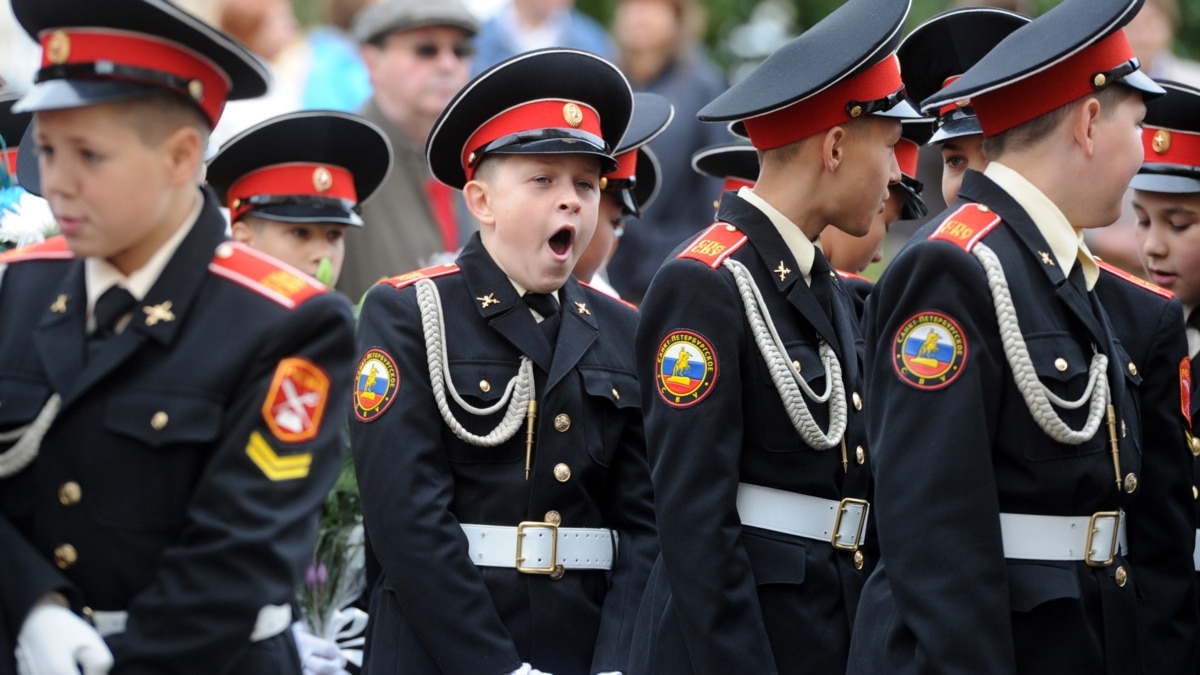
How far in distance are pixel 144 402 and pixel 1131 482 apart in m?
2.22

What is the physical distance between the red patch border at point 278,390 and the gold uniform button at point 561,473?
120cm

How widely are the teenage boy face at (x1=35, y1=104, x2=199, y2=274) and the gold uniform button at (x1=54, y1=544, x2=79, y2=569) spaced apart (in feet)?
1.91

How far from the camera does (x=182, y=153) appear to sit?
141 inches

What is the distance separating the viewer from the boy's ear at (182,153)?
3.55 m

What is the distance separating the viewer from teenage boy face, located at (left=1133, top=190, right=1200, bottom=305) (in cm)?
527

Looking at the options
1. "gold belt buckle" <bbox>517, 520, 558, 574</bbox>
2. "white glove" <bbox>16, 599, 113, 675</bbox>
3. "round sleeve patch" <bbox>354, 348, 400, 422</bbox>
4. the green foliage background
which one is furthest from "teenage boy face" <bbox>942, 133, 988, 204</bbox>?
the green foliage background

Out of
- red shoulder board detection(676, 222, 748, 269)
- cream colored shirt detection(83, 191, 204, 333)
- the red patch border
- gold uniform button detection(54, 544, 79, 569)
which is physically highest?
red shoulder board detection(676, 222, 748, 269)

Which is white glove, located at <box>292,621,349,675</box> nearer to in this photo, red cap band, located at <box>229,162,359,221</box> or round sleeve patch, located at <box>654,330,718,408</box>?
round sleeve patch, located at <box>654,330,718,408</box>

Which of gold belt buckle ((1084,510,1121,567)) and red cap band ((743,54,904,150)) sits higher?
red cap band ((743,54,904,150))

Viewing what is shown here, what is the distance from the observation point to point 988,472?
3807 millimetres

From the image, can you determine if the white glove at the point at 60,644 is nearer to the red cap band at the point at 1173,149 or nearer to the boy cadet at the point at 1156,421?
the boy cadet at the point at 1156,421

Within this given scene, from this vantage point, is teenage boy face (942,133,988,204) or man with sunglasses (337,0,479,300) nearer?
teenage boy face (942,133,988,204)

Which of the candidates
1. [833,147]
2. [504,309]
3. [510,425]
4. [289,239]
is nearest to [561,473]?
[510,425]

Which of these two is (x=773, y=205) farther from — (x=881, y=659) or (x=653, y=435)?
(x=881, y=659)
